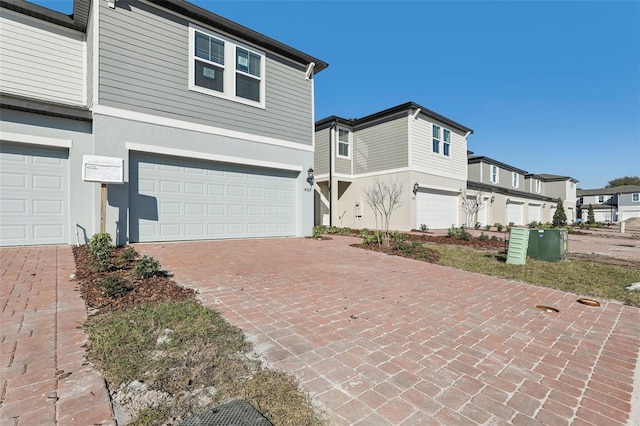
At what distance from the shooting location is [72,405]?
5.96 feet

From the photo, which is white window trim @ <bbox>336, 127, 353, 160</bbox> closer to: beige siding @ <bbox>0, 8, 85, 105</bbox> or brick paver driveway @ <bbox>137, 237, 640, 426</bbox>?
beige siding @ <bbox>0, 8, 85, 105</bbox>

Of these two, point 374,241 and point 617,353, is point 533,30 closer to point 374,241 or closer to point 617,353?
point 374,241

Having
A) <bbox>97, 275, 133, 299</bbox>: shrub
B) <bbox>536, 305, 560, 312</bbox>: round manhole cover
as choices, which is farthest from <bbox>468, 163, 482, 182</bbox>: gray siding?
<bbox>97, 275, 133, 299</bbox>: shrub

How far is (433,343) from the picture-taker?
9.60 feet

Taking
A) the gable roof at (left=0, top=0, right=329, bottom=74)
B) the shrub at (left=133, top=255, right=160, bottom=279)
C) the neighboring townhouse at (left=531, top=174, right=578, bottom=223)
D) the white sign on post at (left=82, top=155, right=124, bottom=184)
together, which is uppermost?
the gable roof at (left=0, top=0, right=329, bottom=74)

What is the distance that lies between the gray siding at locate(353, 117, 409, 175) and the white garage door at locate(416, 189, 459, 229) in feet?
7.43

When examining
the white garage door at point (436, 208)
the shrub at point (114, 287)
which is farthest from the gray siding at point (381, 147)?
the shrub at point (114, 287)

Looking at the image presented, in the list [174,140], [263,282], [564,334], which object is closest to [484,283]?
[564,334]

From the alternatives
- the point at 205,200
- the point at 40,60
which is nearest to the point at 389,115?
the point at 205,200

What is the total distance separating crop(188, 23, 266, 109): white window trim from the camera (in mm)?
8578

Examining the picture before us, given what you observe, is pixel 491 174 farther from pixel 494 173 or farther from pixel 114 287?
pixel 114 287

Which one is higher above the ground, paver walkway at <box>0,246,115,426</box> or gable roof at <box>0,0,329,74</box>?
gable roof at <box>0,0,329,74</box>

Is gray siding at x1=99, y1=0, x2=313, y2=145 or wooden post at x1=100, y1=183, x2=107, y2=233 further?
gray siding at x1=99, y1=0, x2=313, y2=145

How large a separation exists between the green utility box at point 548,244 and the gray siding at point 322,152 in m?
10.5
